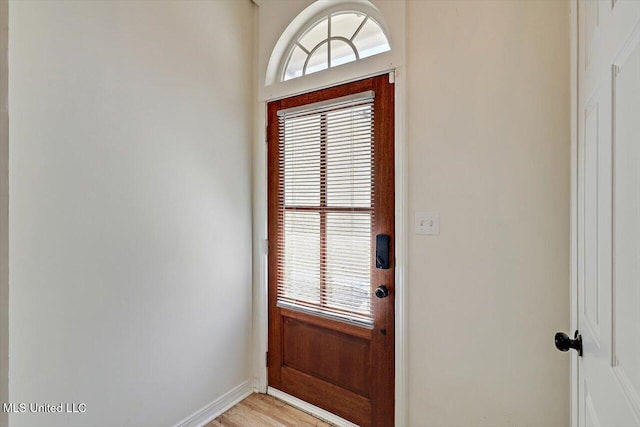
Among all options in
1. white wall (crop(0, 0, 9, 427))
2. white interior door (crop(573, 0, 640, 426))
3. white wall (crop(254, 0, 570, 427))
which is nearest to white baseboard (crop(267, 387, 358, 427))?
white wall (crop(254, 0, 570, 427))

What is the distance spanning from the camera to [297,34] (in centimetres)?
213

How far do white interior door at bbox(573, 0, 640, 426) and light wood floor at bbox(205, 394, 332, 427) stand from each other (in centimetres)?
150

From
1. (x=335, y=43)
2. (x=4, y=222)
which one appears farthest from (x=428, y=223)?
(x=4, y=222)

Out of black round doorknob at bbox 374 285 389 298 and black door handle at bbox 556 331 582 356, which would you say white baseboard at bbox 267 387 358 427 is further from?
black door handle at bbox 556 331 582 356

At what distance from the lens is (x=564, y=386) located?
127 centimetres

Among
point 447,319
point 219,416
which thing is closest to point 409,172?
point 447,319

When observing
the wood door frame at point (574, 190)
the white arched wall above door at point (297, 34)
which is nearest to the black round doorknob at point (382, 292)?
the wood door frame at point (574, 190)

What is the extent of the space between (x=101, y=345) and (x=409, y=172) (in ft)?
5.77

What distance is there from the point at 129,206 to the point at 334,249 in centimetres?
115

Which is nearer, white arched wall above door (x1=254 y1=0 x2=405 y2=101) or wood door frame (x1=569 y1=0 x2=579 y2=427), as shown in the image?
wood door frame (x1=569 y1=0 x2=579 y2=427)

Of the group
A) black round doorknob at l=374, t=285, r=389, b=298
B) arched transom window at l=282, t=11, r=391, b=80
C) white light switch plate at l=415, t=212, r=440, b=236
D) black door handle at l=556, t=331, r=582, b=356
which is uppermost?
arched transom window at l=282, t=11, r=391, b=80

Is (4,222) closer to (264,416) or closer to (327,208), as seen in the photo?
(327,208)

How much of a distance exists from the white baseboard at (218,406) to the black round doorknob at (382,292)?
1259mm

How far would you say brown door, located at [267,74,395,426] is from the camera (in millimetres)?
1718
